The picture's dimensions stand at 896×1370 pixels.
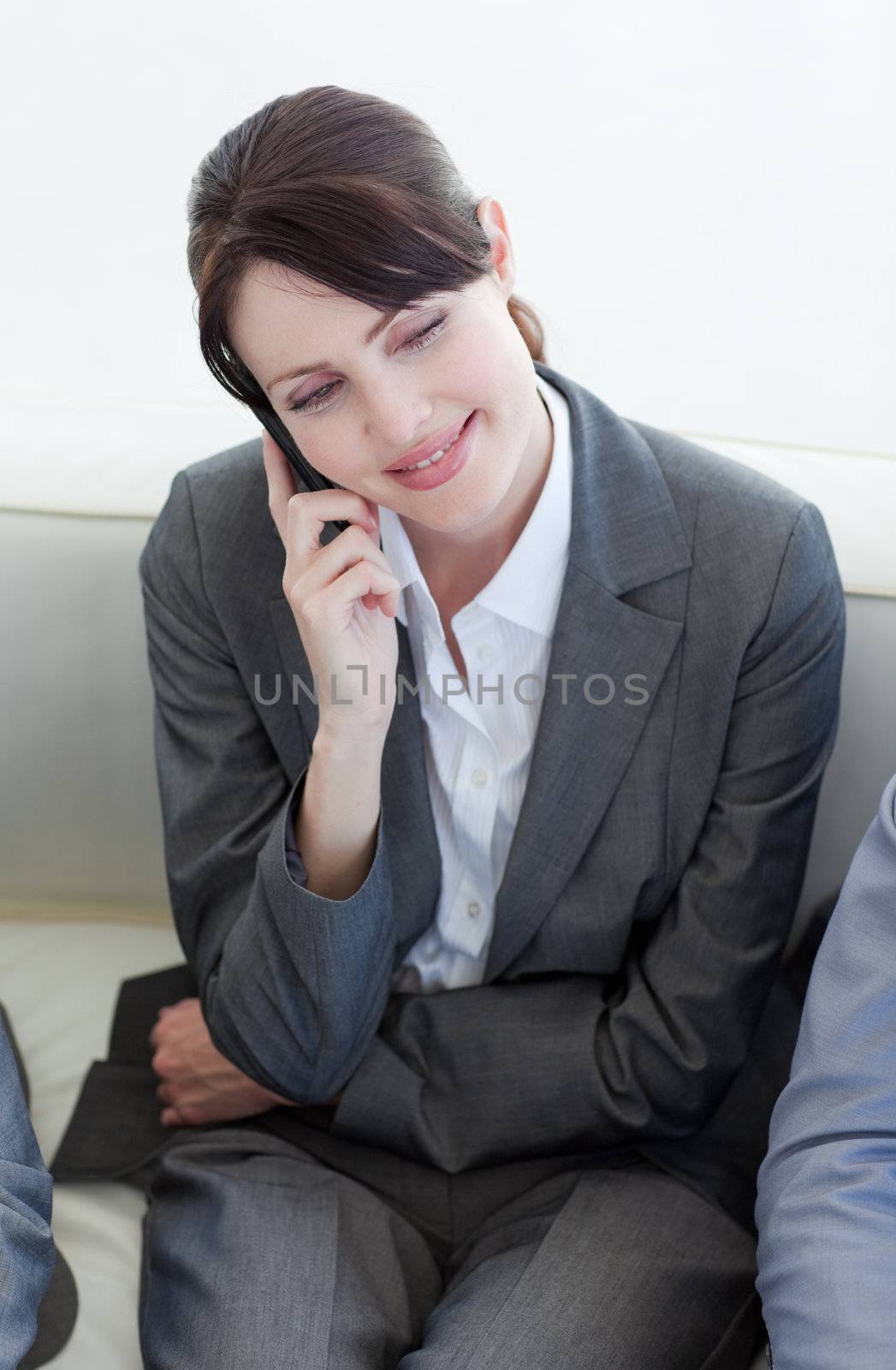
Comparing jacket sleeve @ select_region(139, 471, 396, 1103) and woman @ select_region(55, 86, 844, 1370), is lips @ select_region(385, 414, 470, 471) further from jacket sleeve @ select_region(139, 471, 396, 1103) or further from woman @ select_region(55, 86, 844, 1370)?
jacket sleeve @ select_region(139, 471, 396, 1103)

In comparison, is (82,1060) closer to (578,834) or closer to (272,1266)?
(272,1266)

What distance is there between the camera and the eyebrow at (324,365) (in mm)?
936

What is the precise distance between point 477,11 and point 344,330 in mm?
725

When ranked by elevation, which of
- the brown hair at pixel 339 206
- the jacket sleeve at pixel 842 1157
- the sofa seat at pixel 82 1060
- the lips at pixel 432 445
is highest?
the brown hair at pixel 339 206

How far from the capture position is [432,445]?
39.7 inches

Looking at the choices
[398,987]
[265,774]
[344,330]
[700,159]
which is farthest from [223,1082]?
[700,159]

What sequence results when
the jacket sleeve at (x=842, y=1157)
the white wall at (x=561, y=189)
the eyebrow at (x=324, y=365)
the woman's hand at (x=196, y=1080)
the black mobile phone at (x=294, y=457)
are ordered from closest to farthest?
the jacket sleeve at (x=842, y=1157) < the eyebrow at (x=324, y=365) < the black mobile phone at (x=294, y=457) < the woman's hand at (x=196, y=1080) < the white wall at (x=561, y=189)

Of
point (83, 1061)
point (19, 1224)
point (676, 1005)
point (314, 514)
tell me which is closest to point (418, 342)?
point (314, 514)

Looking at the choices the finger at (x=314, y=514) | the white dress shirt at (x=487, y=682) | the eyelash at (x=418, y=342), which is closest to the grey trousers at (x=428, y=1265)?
the white dress shirt at (x=487, y=682)

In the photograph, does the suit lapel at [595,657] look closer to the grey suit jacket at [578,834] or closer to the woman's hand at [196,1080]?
the grey suit jacket at [578,834]

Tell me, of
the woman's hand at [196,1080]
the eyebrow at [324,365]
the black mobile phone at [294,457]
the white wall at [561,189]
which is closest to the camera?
the eyebrow at [324,365]

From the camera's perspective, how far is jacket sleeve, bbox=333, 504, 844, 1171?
1093 mm

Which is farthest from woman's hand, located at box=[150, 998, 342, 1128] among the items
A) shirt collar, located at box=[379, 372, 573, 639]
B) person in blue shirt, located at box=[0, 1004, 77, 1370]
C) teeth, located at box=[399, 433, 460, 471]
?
teeth, located at box=[399, 433, 460, 471]

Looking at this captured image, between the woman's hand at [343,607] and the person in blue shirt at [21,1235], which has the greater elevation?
the woman's hand at [343,607]
